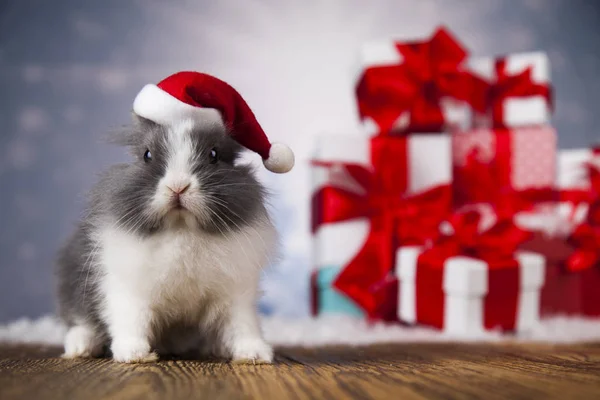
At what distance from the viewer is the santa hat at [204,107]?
97 cm

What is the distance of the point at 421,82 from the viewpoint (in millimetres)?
1758

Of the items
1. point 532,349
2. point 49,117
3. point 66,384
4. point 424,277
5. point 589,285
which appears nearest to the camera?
point 66,384

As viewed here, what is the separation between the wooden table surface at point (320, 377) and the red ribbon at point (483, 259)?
17.5 inches

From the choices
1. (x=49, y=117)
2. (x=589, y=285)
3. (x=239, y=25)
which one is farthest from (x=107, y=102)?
(x=589, y=285)

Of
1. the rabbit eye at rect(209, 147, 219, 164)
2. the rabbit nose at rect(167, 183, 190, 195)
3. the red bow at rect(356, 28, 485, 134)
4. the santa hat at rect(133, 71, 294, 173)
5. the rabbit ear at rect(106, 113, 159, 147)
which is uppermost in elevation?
the red bow at rect(356, 28, 485, 134)

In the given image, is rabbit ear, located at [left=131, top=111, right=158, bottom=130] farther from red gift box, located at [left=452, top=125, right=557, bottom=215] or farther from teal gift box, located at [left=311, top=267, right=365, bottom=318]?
red gift box, located at [left=452, top=125, right=557, bottom=215]

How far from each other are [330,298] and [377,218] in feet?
0.89

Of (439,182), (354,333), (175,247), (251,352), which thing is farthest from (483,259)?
(175,247)

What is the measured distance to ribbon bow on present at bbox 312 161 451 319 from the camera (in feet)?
5.61

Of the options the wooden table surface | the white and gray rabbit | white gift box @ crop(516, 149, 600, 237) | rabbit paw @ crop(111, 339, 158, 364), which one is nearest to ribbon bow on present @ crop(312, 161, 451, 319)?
Result: white gift box @ crop(516, 149, 600, 237)

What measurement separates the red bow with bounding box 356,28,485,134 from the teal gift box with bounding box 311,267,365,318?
0.45m

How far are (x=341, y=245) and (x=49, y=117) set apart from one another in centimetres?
108

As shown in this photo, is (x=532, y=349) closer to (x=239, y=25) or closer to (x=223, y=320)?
(x=223, y=320)

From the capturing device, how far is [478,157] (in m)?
1.79
